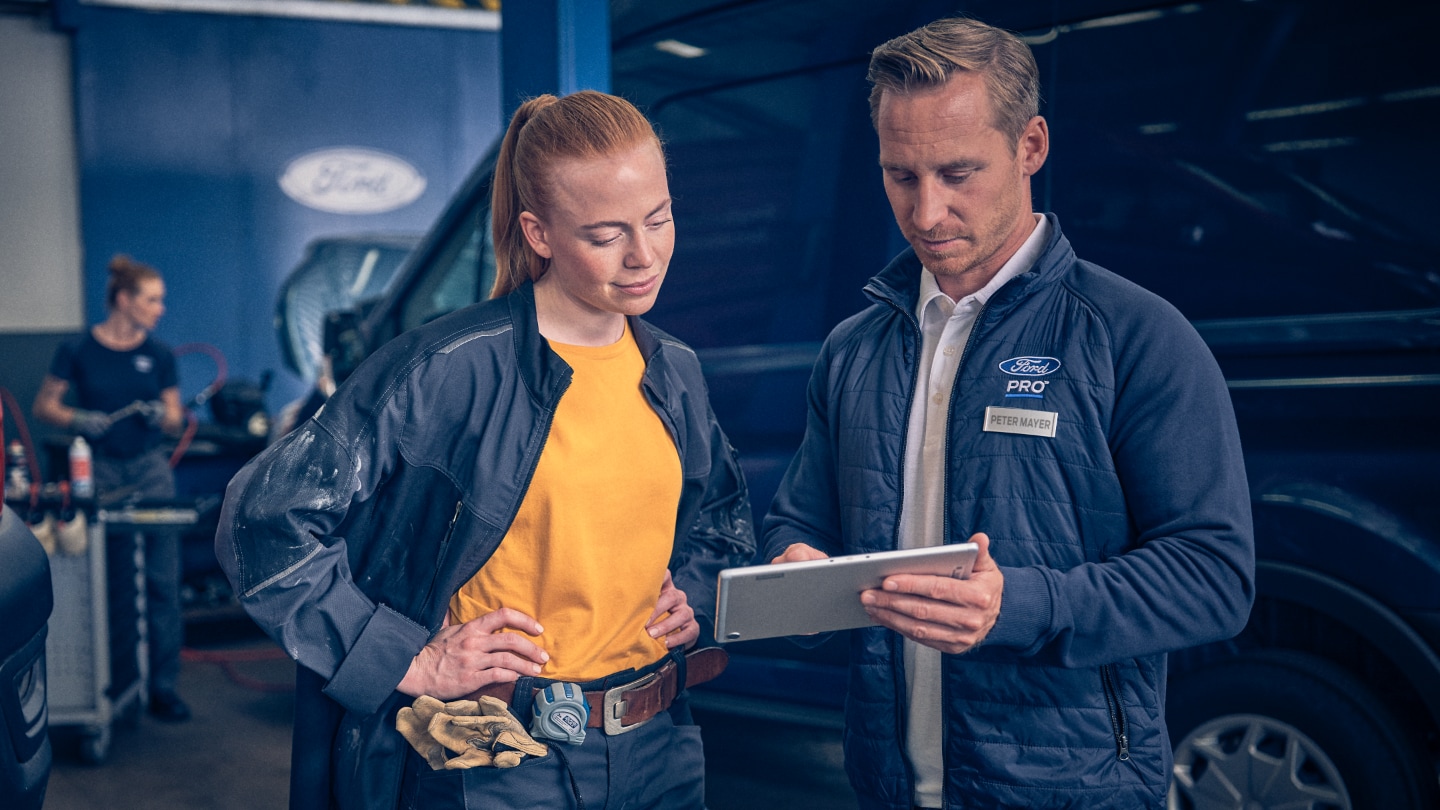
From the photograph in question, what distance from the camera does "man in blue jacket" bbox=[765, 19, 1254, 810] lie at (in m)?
1.21

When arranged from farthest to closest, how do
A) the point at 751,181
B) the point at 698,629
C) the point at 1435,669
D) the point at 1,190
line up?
the point at 1,190 < the point at 751,181 < the point at 1435,669 < the point at 698,629

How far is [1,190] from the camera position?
7492 mm

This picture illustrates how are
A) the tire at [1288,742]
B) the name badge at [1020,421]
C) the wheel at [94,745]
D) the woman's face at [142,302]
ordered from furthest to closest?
1. the woman's face at [142,302]
2. the wheel at [94,745]
3. the tire at [1288,742]
4. the name badge at [1020,421]

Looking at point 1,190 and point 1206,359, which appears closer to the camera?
point 1206,359

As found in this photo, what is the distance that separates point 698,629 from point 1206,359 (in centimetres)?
73

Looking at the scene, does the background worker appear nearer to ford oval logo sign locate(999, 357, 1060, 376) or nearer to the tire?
the tire

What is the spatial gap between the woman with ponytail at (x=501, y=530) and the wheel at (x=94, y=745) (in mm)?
2718

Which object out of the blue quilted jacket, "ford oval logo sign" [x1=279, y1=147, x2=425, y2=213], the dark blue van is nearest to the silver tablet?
the blue quilted jacket

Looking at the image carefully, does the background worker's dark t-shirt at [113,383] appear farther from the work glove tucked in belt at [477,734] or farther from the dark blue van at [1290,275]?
the work glove tucked in belt at [477,734]

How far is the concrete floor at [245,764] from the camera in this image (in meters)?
3.24

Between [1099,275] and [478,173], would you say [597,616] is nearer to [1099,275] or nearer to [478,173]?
[1099,275]

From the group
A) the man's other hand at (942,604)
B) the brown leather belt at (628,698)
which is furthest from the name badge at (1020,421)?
the brown leather belt at (628,698)

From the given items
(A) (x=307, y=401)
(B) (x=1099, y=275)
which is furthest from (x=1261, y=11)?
(A) (x=307, y=401)

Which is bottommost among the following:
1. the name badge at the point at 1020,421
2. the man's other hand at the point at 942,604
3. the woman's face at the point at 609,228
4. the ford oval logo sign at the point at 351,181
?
the man's other hand at the point at 942,604
